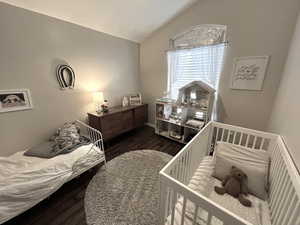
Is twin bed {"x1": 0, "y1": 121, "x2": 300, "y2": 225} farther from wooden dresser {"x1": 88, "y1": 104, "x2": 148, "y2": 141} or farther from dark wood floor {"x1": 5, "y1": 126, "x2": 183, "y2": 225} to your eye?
wooden dresser {"x1": 88, "y1": 104, "x2": 148, "y2": 141}

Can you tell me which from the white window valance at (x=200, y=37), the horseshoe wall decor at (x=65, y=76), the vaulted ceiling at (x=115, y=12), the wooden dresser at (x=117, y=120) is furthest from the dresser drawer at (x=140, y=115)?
the vaulted ceiling at (x=115, y=12)

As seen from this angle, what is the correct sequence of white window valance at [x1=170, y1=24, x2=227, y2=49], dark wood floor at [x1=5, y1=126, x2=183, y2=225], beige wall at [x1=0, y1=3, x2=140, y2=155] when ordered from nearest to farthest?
dark wood floor at [x1=5, y1=126, x2=183, y2=225] < beige wall at [x1=0, y1=3, x2=140, y2=155] < white window valance at [x1=170, y1=24, x2=227, y2=49]

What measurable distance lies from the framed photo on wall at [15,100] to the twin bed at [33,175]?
0.70 m

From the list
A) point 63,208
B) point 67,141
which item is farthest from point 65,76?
point 63,208

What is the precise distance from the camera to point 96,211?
4.81 feet

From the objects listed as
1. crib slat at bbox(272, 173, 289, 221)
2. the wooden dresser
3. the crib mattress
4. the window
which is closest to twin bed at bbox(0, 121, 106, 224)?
the wooden dresser

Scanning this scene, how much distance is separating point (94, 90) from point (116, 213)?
2.28 meters

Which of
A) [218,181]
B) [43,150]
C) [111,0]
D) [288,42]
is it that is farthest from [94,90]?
[288,42]

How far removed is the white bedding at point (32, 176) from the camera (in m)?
1.23

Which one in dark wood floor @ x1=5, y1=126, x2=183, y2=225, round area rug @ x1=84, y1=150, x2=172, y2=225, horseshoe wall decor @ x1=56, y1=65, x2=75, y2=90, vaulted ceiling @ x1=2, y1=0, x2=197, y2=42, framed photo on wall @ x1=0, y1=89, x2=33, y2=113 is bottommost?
dark wood floor @ x1=5, y1=126, x2=183, y2=225

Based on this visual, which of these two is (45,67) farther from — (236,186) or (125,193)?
(236,186)

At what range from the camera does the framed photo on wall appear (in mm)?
1823

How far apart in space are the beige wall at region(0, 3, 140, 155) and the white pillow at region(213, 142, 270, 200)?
259 cm

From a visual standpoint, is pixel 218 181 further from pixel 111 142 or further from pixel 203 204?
pixel 111 142
